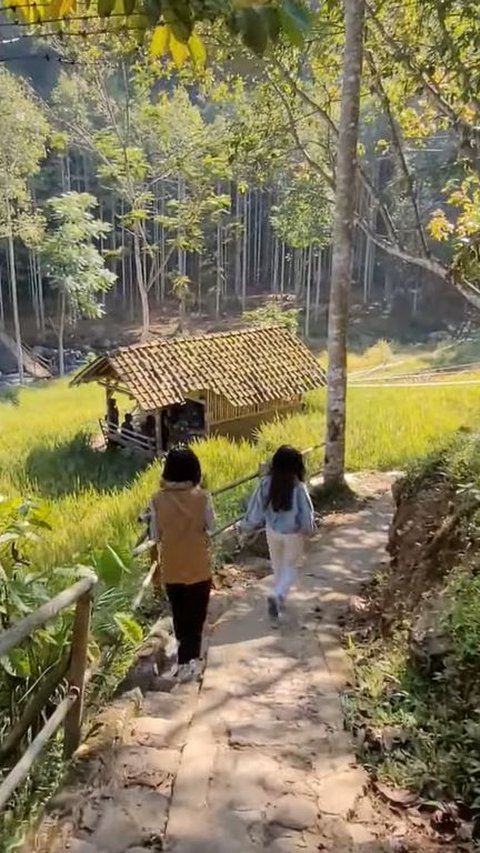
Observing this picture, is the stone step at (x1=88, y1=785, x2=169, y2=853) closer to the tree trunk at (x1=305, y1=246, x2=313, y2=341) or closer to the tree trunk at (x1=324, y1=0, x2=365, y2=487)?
the tree trunk at (x1=324, y1=0, x2=365, y2=487)

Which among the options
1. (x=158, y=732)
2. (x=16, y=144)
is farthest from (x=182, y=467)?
(x=16, y=144)

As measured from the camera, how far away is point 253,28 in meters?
1.50

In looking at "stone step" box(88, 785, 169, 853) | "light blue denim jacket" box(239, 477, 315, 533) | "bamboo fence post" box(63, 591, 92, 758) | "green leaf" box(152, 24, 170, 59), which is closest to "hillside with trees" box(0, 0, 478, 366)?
"green leaf" box(152, 24, 170, 59)

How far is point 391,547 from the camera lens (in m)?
6.52

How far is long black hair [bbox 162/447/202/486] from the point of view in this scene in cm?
438

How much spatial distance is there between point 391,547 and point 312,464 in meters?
5.07

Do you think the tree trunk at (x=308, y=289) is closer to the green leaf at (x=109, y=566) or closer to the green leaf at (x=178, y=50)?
the green leaf at (x=109, y=566)

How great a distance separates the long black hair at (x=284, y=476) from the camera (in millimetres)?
5004

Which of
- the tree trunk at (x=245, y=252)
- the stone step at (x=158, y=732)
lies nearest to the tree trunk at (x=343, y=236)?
the stone step at (x=158, y=732)

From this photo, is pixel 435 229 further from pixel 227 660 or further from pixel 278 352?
pixel 278 352

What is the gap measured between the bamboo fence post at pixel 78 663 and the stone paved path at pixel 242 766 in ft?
0.68

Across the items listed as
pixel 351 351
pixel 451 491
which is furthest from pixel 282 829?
pixel 351 351

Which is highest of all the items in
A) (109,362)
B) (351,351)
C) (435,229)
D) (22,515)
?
(435,229)

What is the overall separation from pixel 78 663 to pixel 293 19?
2348mm
